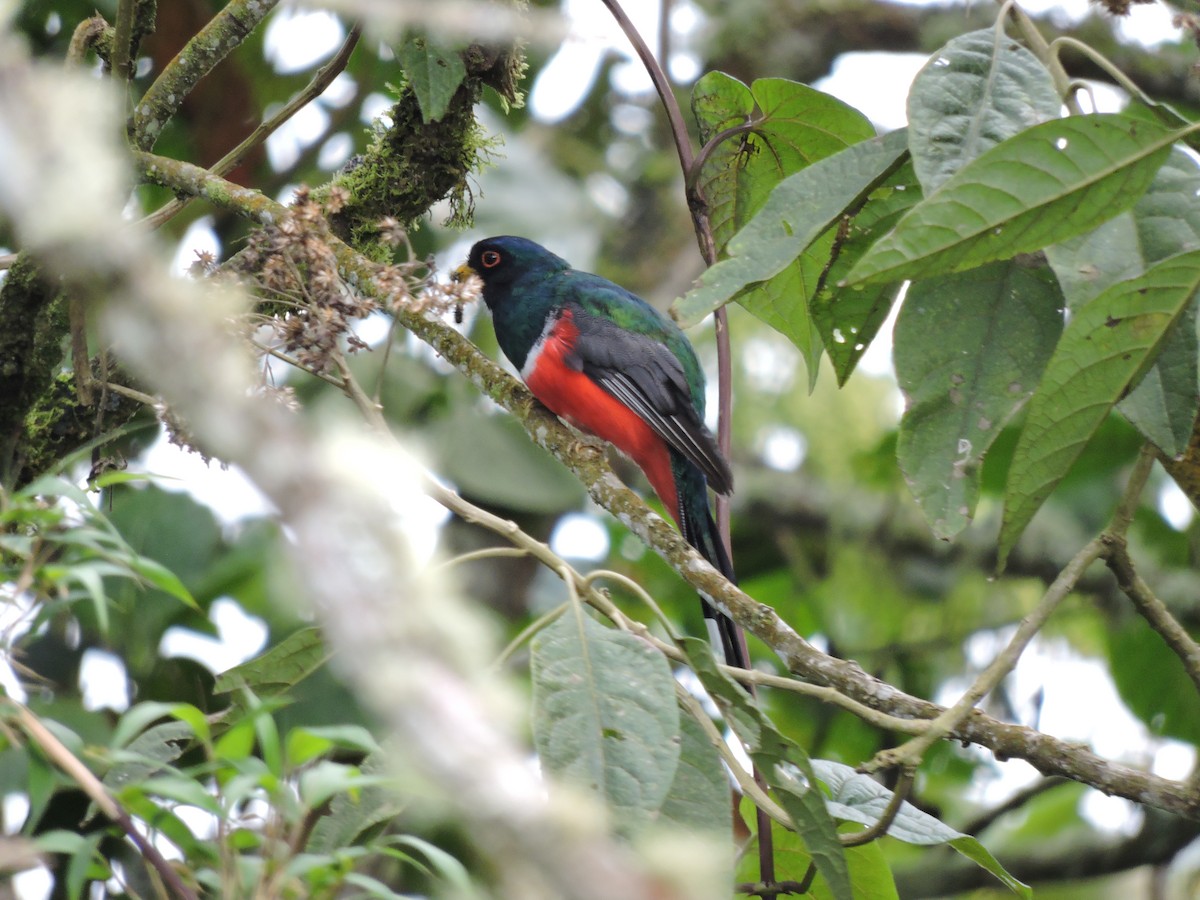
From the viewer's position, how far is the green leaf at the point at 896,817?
2.30 m

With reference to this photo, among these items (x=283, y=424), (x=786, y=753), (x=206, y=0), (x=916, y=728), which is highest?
(x=206, y=0)

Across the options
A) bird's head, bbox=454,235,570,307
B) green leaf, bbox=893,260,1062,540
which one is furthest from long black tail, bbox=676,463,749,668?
green leaf, bbox=893,260,1062,540

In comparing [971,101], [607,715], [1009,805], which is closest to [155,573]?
[607,715]

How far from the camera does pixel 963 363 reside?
232 centimetres

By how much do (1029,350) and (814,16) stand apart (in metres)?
5.48

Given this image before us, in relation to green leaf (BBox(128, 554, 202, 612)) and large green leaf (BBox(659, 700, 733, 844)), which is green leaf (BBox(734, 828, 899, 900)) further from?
green leaf (BBox(128, 554, 202, 612))

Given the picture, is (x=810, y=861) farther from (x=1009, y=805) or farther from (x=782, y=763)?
(x=1009, y=805)

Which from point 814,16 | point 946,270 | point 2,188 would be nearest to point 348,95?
point 814,16

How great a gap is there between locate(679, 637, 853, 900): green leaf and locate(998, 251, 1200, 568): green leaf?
22.1 inches

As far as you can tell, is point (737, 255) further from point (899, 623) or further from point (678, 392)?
point (899, 623)

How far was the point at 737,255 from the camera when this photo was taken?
219 centimetres

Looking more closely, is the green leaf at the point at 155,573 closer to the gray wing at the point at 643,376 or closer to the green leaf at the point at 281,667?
the green leaf at the point at 281,667

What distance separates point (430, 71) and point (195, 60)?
0.60 m

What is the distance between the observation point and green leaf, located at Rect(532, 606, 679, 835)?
1811 mm
